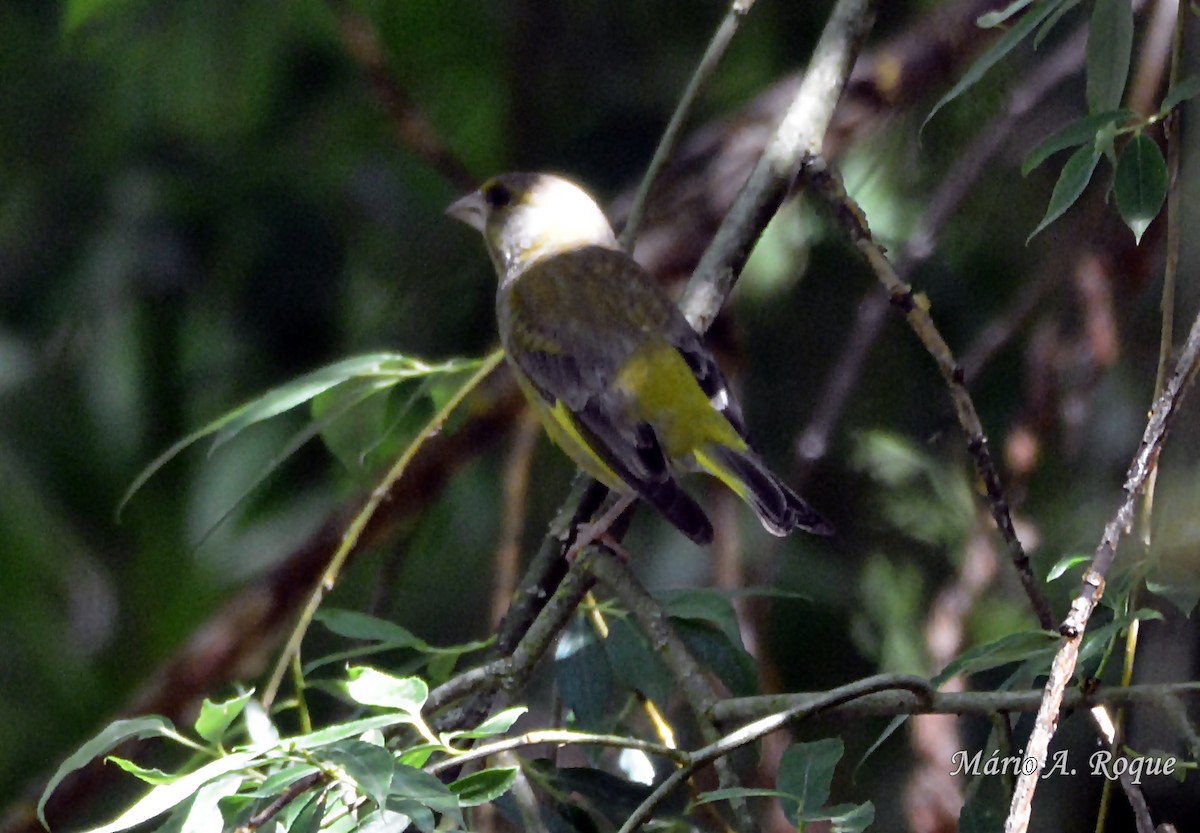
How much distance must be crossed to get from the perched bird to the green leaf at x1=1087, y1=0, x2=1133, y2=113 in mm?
736

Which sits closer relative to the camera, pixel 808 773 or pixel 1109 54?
pixel 808 773

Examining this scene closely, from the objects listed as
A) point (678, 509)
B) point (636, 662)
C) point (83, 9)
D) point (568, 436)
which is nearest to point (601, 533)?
point (678, 509)

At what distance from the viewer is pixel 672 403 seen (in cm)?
247

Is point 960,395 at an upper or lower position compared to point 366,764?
upper

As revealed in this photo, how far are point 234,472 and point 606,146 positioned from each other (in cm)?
95

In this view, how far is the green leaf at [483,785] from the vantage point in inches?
47.3

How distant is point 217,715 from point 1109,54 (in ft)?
3.95

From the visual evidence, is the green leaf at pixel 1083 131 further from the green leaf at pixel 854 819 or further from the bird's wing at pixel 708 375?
the bird's wing at pixel 708 375

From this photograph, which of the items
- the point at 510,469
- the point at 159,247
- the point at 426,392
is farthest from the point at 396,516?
the point at 159,247

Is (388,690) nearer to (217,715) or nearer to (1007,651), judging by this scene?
(217,715)

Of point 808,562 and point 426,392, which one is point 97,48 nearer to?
point 426,392

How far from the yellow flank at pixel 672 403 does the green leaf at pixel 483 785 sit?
4.02 feet

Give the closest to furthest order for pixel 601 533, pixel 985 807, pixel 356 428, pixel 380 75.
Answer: pixel 985 807
pixel 601 533
pixel 356 428
pixel 380 75

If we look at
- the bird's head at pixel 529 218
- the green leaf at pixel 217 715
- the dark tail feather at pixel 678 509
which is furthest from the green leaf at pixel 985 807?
the bird's head at pixel 529 218
